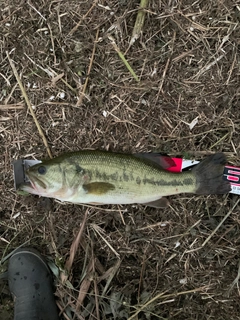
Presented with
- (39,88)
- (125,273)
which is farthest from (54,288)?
(39,88)

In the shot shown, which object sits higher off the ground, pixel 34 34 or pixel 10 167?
pixel 34 34

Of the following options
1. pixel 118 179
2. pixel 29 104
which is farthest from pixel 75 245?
pixel 29 104

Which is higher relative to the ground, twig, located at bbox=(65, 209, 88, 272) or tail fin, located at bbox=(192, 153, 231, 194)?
tail fin, located at bbox=(192, 153, 231, 194)

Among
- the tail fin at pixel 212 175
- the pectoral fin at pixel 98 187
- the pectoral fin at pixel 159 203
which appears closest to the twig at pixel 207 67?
the tail fin at pixel 212 175

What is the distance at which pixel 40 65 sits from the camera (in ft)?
12.5

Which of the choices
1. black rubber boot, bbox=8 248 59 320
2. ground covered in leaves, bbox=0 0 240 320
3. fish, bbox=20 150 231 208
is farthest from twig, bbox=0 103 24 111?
black rubber boot, bbox=8 248 59 320

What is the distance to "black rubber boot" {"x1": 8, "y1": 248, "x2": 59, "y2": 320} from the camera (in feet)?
12.6

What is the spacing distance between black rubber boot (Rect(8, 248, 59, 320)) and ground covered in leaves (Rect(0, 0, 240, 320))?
0.13 meters

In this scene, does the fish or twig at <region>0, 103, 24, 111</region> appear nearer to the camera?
the fish

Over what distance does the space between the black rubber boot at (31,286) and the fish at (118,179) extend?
918 mm

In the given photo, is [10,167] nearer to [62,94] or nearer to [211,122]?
[62,94]

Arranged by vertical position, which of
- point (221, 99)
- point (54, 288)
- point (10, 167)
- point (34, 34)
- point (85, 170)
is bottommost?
point (54, 288)

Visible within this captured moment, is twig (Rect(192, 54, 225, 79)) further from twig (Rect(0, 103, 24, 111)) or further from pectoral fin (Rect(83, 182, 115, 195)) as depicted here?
twig (Rect(0, 103, 24, 111))

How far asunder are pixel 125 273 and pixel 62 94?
2.09m
